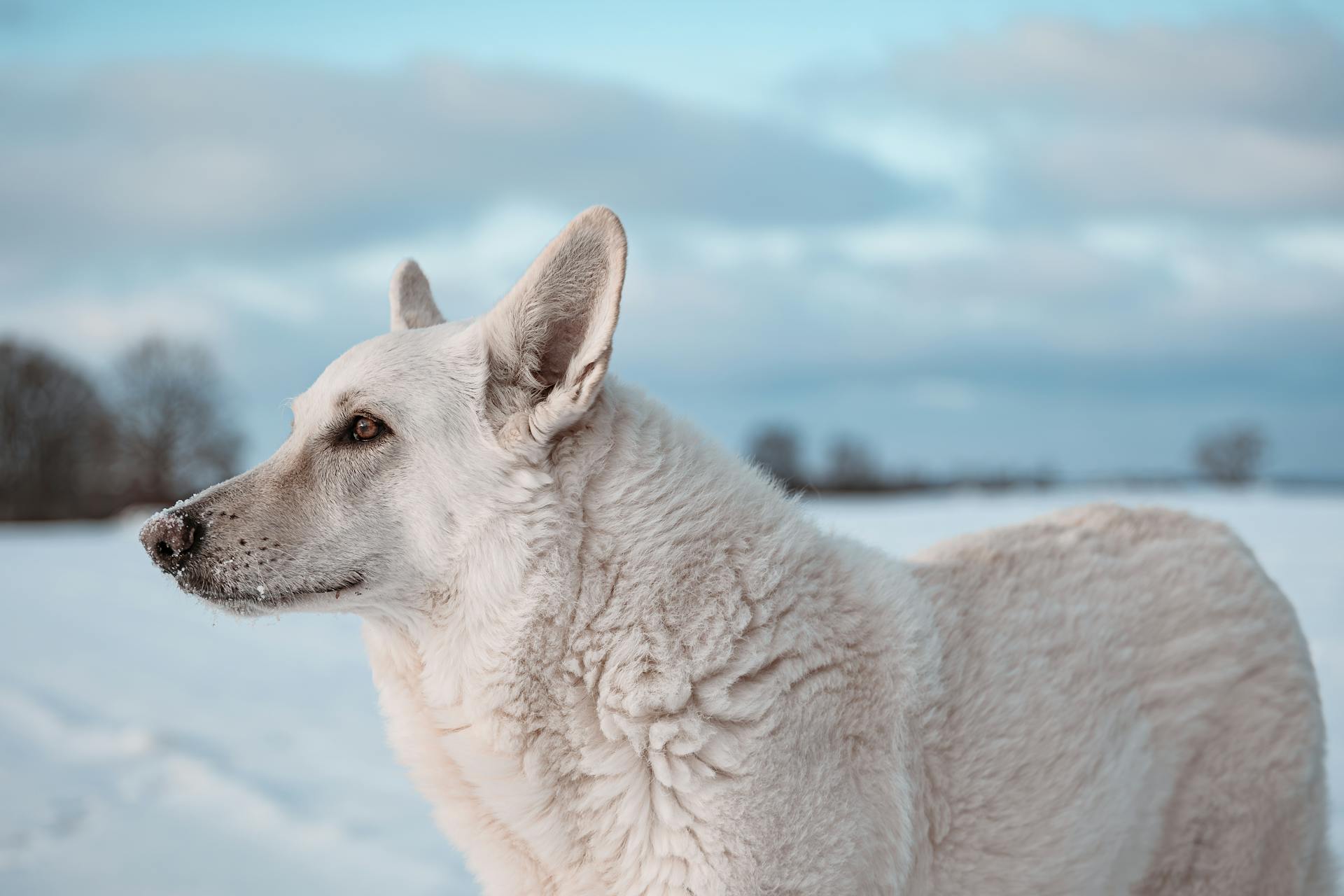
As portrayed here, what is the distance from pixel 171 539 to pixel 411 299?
1350 millimetres

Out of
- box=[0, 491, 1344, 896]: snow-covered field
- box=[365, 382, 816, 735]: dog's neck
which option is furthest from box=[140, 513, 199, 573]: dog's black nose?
box=[0, 491, 1344, 896]: snow-covered field

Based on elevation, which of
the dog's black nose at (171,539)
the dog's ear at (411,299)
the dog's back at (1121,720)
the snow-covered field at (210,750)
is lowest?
the snow-covered field at (210,750)

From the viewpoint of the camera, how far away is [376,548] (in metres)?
2.85

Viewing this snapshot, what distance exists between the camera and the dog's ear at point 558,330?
267 cm

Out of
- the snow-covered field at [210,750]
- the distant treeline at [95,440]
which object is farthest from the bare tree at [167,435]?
the snow-covered field at [210,750]

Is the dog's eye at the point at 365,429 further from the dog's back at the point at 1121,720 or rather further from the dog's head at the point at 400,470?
the dog's back at the point at 1121,720

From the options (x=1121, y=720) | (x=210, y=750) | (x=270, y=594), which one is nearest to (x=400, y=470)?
(x=270, y=594)

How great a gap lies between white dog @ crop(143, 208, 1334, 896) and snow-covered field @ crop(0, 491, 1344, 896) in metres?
0.65

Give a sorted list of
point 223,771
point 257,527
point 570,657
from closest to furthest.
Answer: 1. point 570,657
2. point 257,527
3. point 223,771

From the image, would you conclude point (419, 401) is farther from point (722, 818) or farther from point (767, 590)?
point (722, 818)

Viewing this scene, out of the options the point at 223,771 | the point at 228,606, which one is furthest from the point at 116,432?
the point at 228,606

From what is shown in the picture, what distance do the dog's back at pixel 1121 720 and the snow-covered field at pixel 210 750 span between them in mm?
681

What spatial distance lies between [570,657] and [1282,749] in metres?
2.40

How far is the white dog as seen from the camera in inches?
102
